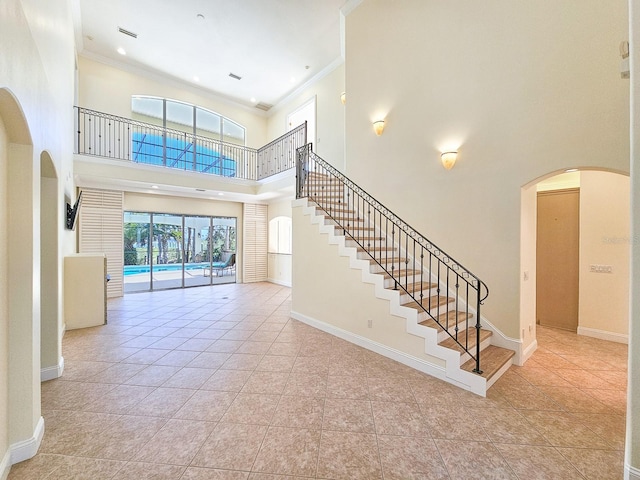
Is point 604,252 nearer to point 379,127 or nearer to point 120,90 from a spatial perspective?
point 379,127

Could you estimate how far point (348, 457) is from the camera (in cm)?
204

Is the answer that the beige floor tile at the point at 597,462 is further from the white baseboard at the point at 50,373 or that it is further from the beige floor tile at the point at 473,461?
the white baseboard at the point at 50,373

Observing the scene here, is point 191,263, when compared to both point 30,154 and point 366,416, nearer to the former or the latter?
point 30,154

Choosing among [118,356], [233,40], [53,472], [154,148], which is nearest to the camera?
[53,472]

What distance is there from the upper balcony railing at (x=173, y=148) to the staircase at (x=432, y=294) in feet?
9.75

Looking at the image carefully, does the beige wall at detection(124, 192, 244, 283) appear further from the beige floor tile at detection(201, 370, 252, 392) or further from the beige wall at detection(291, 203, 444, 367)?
the beige floor tile at detection(201, 370, 252, 392)

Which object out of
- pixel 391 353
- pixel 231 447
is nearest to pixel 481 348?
pixel 391 353

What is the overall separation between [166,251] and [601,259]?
418 inches

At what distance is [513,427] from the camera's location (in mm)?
2381

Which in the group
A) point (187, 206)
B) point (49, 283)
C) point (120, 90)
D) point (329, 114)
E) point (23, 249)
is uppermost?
point (120, 90)

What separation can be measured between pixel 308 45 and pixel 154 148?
17.9 feet

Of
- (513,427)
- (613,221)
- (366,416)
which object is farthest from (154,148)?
(613,221)

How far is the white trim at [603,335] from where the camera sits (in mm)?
4277

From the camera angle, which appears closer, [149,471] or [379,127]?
[149,471]
